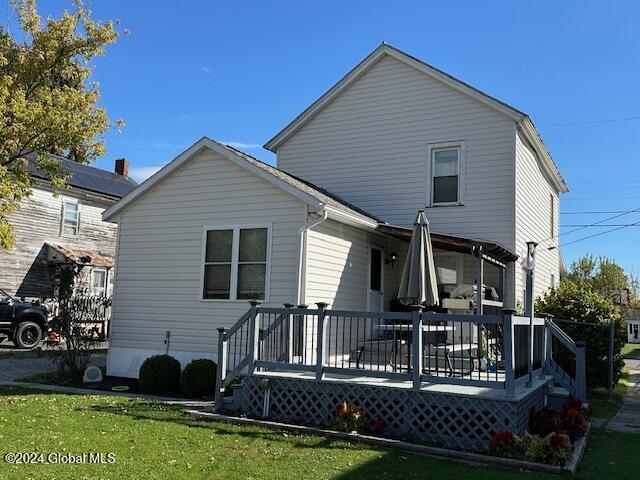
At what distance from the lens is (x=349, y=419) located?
7652 mm

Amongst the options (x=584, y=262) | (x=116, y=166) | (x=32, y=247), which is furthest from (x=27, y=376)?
(x=584, y=262)

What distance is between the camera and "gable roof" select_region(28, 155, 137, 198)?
89.0 feet

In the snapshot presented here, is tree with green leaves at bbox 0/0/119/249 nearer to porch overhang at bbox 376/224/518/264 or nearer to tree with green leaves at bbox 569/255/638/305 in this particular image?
porch overhang at bbox 376/224/518/264

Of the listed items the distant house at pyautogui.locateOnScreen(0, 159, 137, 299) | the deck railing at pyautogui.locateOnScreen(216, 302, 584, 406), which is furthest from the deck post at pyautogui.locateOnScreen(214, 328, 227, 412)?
the distant house at pyautogui.locateOnScreen(0, 159, 137, 299)

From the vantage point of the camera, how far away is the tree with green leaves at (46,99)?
14234 mm

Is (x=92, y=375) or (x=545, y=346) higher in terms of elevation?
(x=545, y=346)

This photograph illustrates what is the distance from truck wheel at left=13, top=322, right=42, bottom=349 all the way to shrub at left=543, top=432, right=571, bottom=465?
17205 mm

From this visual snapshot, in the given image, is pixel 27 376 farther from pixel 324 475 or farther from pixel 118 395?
pixel 324 475

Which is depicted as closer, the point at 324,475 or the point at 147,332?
the point at 324,475

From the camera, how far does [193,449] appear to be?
21.3 feet

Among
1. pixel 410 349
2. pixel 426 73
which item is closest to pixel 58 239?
pixel 426 73

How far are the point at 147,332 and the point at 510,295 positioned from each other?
7.94 m

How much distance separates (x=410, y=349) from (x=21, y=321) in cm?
1528

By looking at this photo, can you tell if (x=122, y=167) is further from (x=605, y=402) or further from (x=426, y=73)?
(x=605, y=402)
